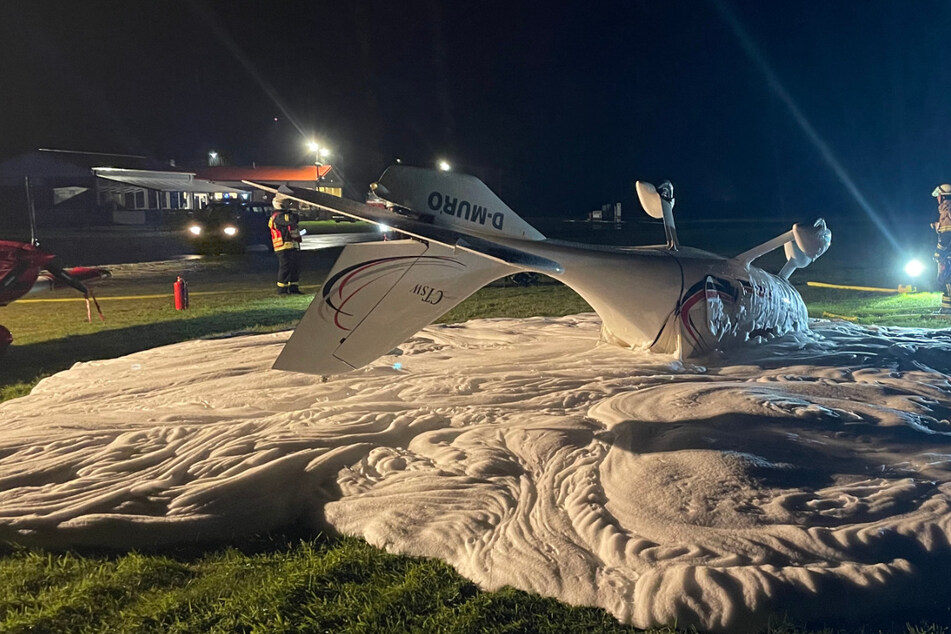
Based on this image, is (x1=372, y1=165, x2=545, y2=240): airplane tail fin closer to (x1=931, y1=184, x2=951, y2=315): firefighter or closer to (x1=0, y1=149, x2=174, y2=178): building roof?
(x1=931, y1=184, x2=951, y2=315): firefighter

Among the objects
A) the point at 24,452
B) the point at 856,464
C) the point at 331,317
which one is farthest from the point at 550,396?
the point at 24,452

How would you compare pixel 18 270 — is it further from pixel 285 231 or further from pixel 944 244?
pixel 944 244

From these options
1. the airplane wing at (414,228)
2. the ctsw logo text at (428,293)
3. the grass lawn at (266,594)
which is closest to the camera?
the grass lawn at (266,594)

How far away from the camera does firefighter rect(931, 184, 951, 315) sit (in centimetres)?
1092

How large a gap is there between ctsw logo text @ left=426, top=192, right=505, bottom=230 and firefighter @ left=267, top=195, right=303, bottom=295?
24.3 ft

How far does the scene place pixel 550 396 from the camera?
17.7 ft

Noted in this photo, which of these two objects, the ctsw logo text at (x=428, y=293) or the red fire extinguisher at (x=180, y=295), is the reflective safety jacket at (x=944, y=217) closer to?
the ctsw logo text at (x=428, y=293)

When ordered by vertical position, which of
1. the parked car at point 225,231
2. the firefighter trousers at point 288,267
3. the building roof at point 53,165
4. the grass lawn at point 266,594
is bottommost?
the grass lawn at point 266,594

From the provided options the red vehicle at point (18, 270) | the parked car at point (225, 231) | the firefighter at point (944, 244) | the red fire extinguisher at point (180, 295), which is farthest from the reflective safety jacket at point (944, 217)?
the parked car at point (225, 231)

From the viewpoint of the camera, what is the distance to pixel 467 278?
Answer: 5.48 metres

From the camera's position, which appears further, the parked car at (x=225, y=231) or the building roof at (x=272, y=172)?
the building roof at (x=272, y=172)

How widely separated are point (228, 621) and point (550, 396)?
2.94 metres

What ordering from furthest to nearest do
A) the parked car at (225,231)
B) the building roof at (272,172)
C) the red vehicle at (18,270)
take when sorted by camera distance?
the building roof at (272,172) < the parked car at (225,231) < the red vehicle at (18,270)

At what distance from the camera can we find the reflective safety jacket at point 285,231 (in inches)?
497
